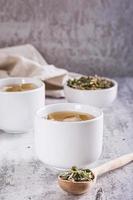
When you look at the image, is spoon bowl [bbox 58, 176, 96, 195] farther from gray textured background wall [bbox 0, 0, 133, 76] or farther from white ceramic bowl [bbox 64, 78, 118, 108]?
gray textured background wall [bbox 0, 0, 133, 76]

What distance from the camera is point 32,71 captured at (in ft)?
4.09

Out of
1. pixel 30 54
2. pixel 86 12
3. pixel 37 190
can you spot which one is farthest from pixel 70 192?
pixel 86 12

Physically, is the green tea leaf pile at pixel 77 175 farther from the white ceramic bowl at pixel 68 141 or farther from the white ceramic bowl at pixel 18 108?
the white ceramic bowl at pixel 18 108

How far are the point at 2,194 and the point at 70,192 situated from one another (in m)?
0.10

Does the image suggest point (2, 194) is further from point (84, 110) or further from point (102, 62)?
point (102, 62)

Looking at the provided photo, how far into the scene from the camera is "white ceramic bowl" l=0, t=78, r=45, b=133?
914mm

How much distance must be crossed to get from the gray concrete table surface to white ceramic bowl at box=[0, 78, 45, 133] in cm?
2

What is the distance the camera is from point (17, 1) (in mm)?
1406

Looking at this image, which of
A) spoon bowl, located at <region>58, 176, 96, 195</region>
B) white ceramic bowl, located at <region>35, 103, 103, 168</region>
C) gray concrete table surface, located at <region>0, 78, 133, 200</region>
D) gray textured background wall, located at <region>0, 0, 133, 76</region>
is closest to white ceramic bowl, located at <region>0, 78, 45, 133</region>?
gray concrete table surface, located at <region>0, 78, 133, 200</region>

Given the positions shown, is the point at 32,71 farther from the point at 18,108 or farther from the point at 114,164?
the point at 114,164

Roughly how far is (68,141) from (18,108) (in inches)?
8.1

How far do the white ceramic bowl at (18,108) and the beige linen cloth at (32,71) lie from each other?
0.92 ft

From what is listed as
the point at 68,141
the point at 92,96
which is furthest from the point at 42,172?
the point at 92,96

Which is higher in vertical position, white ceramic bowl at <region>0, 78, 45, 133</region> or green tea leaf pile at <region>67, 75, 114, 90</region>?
white ceramic bowl at <region>0, 78, 45, 133</region>
